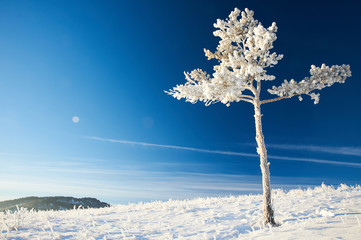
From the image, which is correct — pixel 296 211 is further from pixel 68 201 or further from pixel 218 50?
pixel 68 201

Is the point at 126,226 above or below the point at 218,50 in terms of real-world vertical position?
below

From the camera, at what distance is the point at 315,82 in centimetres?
1279

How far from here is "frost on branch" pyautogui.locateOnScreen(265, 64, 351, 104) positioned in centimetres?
Answer: 1259

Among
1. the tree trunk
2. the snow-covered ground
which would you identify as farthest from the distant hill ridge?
the tree trunk

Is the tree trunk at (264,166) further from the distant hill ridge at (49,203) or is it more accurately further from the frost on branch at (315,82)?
the distant hill ridge at (49,203)

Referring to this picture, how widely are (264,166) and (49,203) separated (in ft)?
143

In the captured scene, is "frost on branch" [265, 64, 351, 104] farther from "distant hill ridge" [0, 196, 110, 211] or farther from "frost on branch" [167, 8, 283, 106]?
"distant hill ridge" [0, 196, 110, 211]

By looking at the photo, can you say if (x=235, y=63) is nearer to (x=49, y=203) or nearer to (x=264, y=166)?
(x=264, y=166)

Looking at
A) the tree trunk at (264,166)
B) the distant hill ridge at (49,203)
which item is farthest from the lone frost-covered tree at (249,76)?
the distant hill ridge at (49,203)

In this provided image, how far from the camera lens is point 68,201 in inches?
1801

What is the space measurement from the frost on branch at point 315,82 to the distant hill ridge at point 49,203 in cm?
3904

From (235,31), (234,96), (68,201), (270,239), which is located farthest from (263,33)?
(68,201)

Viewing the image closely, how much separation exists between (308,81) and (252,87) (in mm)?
3119

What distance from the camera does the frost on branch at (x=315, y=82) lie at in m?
12.6
